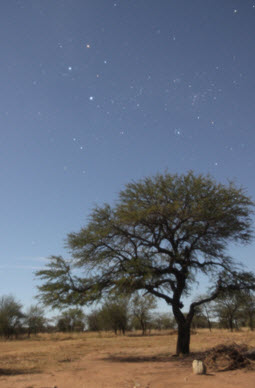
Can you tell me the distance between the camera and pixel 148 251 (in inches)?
763

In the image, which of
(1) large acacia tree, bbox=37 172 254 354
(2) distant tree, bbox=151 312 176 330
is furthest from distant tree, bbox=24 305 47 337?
(1) large acacia tree, bbox=37 172 254 354

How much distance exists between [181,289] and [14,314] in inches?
1845

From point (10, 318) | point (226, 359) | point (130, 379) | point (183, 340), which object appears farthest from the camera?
point (10, 318)

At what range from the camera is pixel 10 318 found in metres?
55.3

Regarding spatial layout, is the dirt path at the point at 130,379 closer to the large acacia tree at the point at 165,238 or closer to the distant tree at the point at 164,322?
the large acacia tree at the point at 165,238

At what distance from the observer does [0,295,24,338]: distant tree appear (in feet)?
178

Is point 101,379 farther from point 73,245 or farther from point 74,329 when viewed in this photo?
point 74,329

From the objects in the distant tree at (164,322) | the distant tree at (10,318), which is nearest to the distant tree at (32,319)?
the distant tree at (10,318)

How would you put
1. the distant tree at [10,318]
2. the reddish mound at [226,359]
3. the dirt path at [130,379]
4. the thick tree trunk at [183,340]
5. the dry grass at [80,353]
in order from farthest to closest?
1. the distant tree at [10,318]
2. the thick tree trunk at [183,340]
3. the dry grass at [80,353]
4. the reddish mound at [226,359]
5. the dirt path at [130,379]

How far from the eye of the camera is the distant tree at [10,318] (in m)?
54.2

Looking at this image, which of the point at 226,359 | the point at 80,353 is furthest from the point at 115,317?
the point at 226,359

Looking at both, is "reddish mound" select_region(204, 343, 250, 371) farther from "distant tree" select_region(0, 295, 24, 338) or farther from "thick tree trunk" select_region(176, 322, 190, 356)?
"distant tree" select_region(0, 295, 24, 338)

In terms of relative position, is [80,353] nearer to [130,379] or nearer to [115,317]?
[130,379]

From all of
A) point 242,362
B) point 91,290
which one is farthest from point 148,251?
Result: point 242,362
